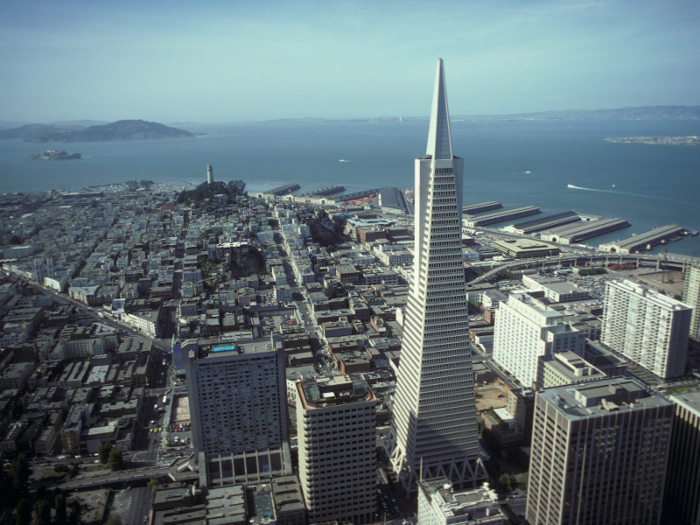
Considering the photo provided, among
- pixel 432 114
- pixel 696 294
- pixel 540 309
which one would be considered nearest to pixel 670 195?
pixel 696 294

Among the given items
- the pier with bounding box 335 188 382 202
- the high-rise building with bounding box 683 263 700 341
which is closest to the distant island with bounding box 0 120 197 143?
the pier with bounding box 335 188 382 202

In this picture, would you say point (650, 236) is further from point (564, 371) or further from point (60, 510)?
point (60, 510)

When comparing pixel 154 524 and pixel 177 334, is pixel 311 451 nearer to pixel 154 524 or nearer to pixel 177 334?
pixel 154 524

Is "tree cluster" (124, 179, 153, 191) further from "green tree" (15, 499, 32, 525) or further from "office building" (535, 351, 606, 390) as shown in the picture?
"office building" (535, 351, 606, 390)

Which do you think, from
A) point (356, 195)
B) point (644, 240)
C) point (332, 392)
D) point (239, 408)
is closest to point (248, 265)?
point (239, 408)

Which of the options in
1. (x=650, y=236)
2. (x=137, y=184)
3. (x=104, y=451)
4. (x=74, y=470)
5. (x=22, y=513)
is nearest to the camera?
(x=22, y=513)

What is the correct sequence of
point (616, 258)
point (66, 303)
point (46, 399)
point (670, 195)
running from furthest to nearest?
1. point (670, 195)
2. point (616, 258)
3. point (66, 303)
4. point (46, 399)
